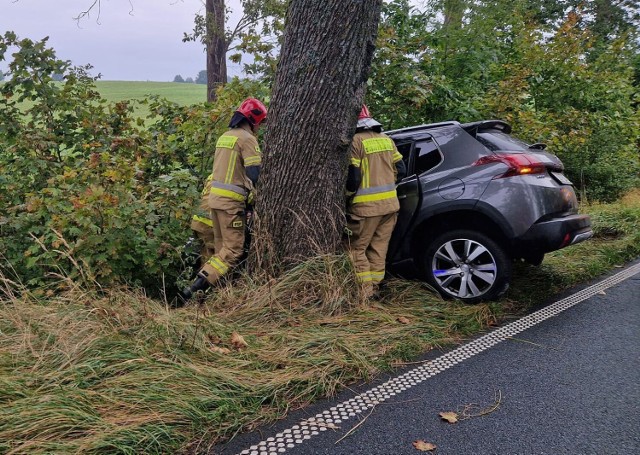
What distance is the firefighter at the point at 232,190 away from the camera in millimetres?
4633

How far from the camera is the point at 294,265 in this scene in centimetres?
429

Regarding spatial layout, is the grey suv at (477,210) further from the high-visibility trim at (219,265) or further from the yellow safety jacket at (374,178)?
the high-visibility trim at (219,265)

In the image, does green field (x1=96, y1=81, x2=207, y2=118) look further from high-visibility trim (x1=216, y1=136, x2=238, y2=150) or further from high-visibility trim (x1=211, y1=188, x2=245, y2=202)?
high-visibility trim (x1=211, y1=188, x2=245, y2=202)

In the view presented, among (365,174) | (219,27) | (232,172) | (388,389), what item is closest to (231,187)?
(232,172)

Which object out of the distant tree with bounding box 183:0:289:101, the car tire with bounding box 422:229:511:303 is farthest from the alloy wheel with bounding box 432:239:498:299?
the distant tree with bounding box 183:0:289:101

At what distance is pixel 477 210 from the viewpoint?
438cm

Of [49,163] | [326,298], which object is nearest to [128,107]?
[49,163]

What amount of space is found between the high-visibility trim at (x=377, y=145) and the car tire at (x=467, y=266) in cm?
94

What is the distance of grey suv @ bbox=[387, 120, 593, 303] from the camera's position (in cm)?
425

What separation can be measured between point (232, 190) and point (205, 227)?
0.67 meters

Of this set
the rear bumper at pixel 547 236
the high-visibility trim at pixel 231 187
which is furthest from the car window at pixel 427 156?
the high-visibility trim at pixel 231 187

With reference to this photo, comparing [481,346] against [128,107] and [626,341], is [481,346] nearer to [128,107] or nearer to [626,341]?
[626,341]

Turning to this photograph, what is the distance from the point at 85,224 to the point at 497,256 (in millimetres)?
3554

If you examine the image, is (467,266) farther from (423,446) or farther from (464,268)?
(423,446)
